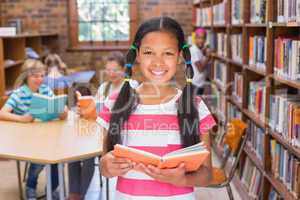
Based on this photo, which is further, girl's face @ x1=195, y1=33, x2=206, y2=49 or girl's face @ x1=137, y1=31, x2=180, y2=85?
girl's face @ x1=195, y1=33, x2=206, y2=49

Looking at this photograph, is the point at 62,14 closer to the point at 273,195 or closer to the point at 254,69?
the point at 254,69

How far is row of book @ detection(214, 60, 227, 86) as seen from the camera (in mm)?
4566

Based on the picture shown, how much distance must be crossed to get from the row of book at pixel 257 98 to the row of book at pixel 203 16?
6.70 ft

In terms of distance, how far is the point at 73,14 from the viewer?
6.66 metres

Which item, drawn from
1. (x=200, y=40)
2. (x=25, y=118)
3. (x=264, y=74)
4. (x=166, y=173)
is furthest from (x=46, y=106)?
(x=200, y=40)

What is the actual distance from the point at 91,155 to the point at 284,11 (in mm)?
1446

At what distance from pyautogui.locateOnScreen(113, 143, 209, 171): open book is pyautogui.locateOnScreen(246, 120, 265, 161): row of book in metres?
1.73

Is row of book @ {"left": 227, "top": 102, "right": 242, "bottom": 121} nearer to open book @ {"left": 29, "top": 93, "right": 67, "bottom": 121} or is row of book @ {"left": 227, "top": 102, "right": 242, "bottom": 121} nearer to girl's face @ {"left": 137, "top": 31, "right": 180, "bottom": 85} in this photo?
open book @ {"left": 29, "top": 93, "right": 67, "bottom": 121}

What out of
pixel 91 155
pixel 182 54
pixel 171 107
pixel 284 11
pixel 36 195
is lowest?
pixel 36 195

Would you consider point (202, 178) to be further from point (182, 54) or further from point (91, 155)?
point (91, 155)

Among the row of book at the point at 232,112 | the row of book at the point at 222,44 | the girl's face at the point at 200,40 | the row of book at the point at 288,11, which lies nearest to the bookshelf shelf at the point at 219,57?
the row of book at the point at 222,44

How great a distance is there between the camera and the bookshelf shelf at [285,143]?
2.48m

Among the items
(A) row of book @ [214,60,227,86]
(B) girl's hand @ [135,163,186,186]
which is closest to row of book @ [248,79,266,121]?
(A) row of book @ [214,60,227,86]

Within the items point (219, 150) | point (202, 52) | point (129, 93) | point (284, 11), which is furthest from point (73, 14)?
point (129, 93)
